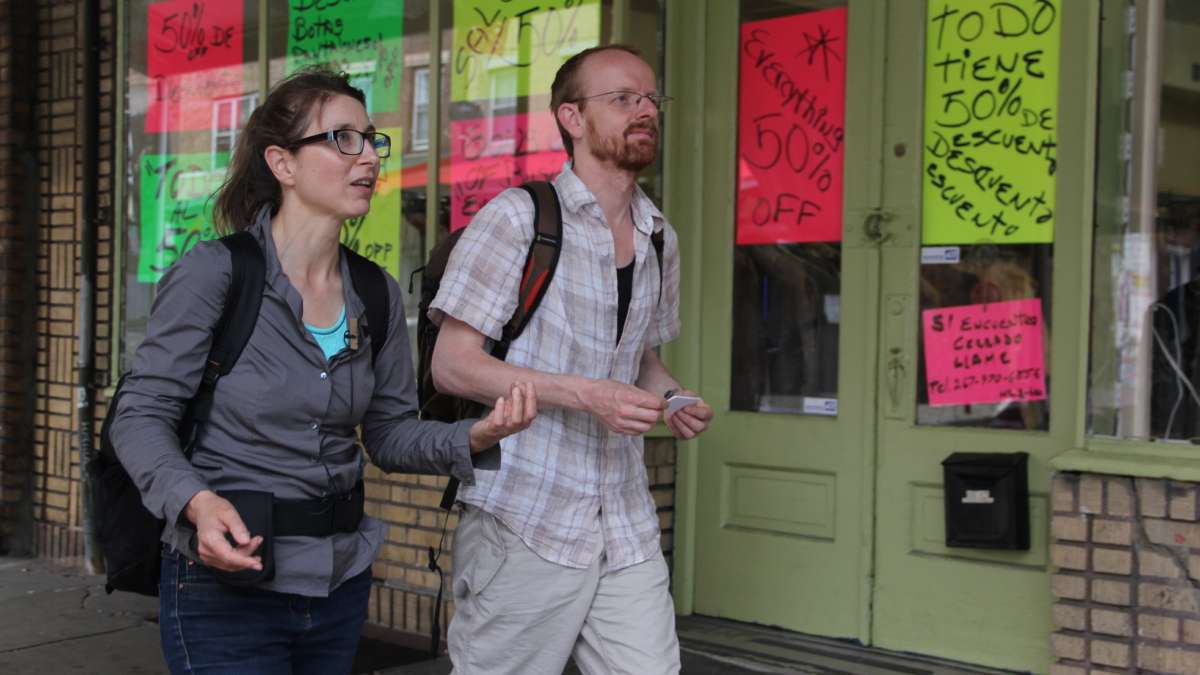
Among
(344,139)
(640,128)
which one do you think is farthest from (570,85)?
(344,139)

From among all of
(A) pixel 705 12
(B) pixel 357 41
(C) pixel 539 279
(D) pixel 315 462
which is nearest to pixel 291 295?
(D) pixel 315 462

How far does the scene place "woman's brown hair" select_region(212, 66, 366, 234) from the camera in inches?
113

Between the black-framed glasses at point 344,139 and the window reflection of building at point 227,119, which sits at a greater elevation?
the window reflection of building at point 227,119

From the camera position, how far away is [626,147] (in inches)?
127

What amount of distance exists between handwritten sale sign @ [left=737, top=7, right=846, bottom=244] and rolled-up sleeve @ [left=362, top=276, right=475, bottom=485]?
2709 millimetres

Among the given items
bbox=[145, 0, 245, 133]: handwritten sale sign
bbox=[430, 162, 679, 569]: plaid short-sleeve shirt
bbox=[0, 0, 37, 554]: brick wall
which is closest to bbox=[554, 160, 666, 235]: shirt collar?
bbox=[430, 162, 679, 569]: plaid short-sleeve shirt

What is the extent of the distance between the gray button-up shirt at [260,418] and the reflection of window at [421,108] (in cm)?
333

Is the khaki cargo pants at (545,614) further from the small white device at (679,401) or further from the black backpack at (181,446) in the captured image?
the black backpack at (181,446)

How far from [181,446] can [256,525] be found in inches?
9.5

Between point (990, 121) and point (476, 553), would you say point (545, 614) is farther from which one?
point (990, 121)

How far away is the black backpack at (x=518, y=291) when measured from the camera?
3.08 m

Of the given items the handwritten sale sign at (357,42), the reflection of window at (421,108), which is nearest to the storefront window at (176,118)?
the handwritten sale sign at (357,42)

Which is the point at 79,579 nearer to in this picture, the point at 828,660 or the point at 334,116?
the point at 828,660

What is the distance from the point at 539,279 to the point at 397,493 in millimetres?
3058
